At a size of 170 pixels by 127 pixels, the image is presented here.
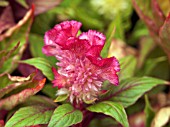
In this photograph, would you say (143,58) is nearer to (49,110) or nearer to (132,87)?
(132,87)

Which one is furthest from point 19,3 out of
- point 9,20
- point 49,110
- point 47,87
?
point 49,110

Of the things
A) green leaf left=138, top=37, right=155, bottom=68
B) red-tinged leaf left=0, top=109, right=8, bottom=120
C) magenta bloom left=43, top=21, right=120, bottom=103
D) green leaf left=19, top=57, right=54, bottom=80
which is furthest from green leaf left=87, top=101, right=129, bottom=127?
green leaf left=138, top=37, right=155, bottom=68

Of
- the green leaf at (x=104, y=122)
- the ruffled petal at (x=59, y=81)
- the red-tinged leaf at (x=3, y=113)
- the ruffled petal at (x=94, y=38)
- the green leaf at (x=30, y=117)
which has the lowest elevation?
the green leaf at (x=104, y=122)

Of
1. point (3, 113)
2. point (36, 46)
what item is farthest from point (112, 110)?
point (36, 46)

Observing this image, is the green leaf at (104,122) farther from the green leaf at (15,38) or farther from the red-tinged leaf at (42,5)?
the red-tinged leaf at (42,5)

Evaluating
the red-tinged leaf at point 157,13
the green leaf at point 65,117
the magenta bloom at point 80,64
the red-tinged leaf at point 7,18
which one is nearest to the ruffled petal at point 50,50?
the magenta bloom at point 80,64

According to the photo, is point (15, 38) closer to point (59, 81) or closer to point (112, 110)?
point (59, 81)
